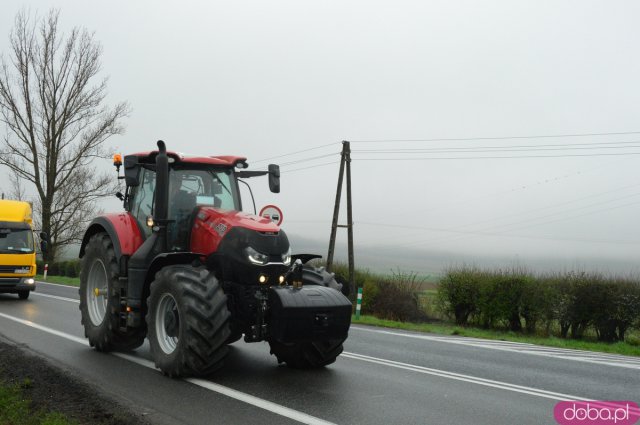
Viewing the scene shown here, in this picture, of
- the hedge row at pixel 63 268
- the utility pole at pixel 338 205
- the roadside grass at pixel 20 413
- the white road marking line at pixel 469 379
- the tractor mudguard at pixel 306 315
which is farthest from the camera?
the hedge row at pixel 63 268

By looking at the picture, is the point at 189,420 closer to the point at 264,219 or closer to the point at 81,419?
the point at 81,419

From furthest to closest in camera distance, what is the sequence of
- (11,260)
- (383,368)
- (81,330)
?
(11,260), (81,330), (383,368)

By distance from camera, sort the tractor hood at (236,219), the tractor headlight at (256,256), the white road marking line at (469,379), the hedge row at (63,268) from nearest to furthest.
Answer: the white road marking line at (469,379), the tractor headlight at (256,256), the tractor hood at (236,219), the hedge row at (63,268)

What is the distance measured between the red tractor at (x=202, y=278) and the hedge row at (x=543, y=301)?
49.7 feet

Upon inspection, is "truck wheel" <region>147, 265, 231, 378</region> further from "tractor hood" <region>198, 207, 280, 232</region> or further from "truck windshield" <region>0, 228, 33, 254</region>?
"truck windshield" <region>0, 228, 33, 254</region>

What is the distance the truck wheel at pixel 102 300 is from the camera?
8375 mm

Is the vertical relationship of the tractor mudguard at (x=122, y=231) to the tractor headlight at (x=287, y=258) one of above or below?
above

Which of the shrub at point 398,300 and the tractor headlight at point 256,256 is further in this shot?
the shrub at point 398,300

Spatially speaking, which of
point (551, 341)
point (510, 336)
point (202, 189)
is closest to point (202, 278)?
point (202, 189)

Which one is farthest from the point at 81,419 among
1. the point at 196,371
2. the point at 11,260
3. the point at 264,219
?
the point at 11,260

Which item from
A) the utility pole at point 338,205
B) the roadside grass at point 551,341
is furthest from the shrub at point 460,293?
the utility pole at point 338,205

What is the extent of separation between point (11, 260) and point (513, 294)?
51.3 feet

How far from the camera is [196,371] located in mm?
6777

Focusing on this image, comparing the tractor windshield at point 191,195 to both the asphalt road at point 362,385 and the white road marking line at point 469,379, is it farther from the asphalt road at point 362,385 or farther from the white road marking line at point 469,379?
the white road marking line at point 469,379
